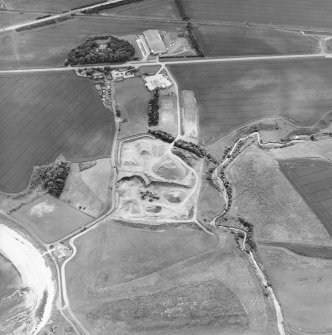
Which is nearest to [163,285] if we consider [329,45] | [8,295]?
[8,295]

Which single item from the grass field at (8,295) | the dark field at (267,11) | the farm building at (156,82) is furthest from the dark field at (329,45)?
the grass field at (8,295)

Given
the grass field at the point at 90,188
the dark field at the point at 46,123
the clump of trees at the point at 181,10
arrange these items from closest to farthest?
the grass field at the point at 90,188 < the dark field at the point at 46,123 < the clump of trees at the point at 181,10

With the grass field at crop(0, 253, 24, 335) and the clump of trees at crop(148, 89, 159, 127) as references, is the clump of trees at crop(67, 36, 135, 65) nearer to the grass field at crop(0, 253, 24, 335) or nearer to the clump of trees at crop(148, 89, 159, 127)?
the clump of trees at crop(148, 89, 159, 127)

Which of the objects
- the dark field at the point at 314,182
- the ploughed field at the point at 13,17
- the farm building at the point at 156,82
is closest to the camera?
the dark field at the point at 314,182

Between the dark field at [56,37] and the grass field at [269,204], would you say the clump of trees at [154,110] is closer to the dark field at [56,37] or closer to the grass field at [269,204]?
the grass field at [269,204]

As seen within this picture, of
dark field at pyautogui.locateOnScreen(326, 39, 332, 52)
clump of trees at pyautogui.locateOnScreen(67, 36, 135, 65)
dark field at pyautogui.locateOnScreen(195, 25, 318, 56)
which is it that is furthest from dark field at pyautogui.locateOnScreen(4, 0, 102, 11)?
dark field at pyautogui.locateOnScreen(326, 39, 332, 52)

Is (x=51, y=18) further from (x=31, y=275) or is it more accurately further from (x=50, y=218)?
(x=31, y=275)

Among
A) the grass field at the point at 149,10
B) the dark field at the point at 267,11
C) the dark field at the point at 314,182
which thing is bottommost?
the dark field at the point at 314,182
